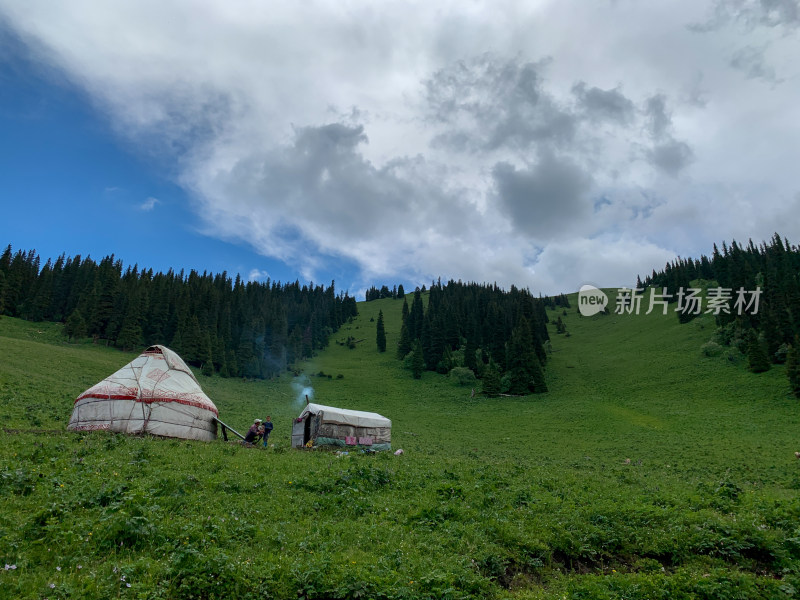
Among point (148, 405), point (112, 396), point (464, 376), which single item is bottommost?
point (464, 376)

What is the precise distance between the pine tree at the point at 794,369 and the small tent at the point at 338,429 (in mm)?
47497

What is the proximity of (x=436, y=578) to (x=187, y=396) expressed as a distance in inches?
807

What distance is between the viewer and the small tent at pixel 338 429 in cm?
2567

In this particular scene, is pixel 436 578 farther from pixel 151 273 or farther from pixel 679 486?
pixel 151 273

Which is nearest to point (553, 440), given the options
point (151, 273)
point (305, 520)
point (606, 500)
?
point (606, 500)

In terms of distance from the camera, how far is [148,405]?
76.7 ft

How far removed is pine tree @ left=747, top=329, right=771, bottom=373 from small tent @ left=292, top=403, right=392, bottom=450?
186 feet

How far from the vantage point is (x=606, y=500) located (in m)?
14.8

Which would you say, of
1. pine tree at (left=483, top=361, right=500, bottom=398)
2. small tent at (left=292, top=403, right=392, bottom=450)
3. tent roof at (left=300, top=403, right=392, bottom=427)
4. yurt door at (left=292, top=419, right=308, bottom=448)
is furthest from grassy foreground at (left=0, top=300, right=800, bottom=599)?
pine tree at (left=483, top=361, right=500, bottom=398)

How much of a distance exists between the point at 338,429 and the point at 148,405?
9944 millimetres

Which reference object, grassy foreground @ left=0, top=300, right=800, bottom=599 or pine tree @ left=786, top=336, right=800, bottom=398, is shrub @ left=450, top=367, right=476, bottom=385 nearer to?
pine tree @ left=786, top=336, right=800, bottom=398

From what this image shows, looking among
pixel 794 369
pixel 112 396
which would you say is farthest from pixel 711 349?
pixel 112 396

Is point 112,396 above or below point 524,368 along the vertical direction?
below

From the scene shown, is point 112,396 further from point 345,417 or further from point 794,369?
point 794,369
